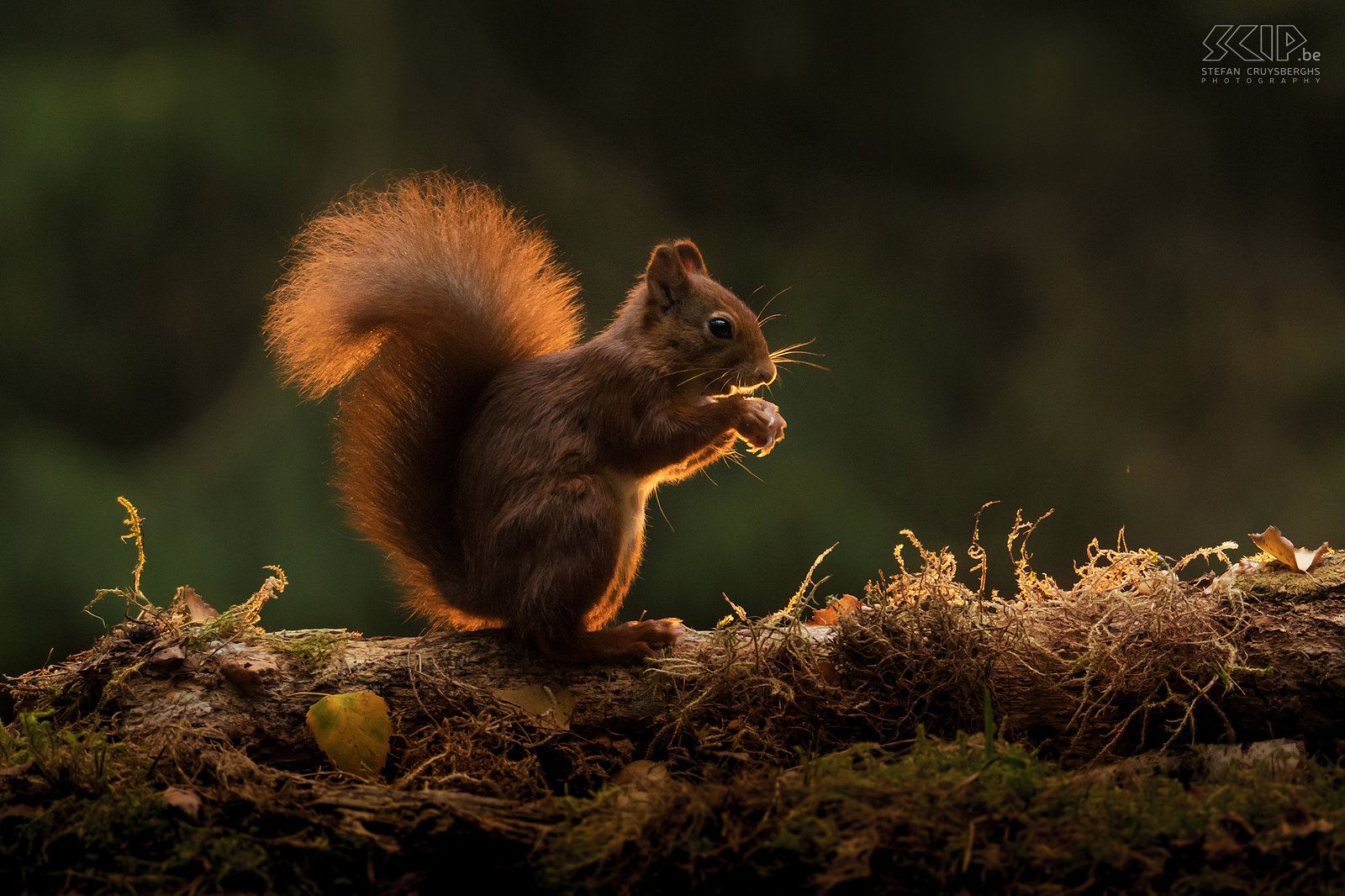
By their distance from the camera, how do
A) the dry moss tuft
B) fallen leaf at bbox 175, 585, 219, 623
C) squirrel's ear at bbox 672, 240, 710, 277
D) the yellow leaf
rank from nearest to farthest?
1. the yellow leaf
2. the dry moss tuft
3. fallen leaf at bbox 175, 585, 219, 623
4. squirrel's ear at bbox 672, 240, 710, 277

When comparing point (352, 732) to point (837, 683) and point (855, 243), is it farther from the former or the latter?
point (855, 243)

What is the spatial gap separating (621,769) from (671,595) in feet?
4.64

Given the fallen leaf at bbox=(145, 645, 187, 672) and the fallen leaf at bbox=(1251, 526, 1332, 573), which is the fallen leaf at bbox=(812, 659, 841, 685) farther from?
the fallen leaf at bbox=(145, 645, 187, 672)

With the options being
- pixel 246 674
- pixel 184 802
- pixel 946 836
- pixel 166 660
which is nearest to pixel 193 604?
pixel 166 660

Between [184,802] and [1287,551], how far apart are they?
2.16 meters

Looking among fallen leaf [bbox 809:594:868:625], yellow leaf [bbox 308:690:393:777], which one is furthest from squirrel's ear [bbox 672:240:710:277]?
yellow leaf [bbox 308:690:393:777]

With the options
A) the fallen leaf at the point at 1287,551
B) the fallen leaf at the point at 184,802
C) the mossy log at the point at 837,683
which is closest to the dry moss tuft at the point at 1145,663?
the mossy log at the point at 837,683

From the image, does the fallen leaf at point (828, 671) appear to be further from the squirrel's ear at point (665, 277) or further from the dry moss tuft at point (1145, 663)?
the squirrel's ear at point (665, 277)

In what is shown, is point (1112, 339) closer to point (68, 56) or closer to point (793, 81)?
point (793, 81)

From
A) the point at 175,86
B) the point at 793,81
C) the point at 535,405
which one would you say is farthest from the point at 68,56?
the point at 793,81

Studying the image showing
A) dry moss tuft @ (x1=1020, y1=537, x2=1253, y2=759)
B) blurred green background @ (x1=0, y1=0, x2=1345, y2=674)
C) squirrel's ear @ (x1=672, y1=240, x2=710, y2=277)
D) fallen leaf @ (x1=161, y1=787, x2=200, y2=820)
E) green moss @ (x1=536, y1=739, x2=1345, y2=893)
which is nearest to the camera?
green moss @ (x1=536, y1=739, x2=1345, y2=893)

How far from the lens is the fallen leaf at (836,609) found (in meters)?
1.86

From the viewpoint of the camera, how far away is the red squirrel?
187 cm

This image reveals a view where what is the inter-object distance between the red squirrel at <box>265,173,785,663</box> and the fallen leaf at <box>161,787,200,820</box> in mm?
663
